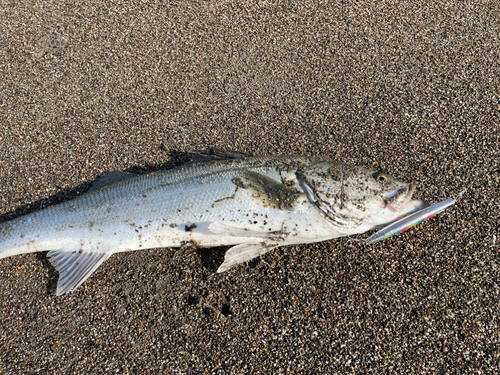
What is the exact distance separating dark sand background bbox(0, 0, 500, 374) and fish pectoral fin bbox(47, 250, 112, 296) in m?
0.15

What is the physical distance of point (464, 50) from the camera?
5.21m

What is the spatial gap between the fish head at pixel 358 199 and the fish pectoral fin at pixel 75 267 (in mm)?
2536

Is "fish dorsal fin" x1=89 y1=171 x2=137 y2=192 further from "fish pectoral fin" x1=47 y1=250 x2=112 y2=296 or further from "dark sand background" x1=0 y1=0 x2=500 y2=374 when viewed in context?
"fish pectoral fin" x1=47 y1=250 x2=112 y2=296

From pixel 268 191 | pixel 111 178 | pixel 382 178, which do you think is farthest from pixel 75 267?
pixel 382 178

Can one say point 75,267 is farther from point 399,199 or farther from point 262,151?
point 399,199

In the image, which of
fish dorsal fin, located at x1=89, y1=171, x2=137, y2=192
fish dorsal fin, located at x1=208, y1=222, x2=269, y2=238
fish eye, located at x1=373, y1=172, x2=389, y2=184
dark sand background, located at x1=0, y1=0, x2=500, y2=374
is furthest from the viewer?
fish dorsal fin, located at x1=89, y1=171, x2=137, y2=192

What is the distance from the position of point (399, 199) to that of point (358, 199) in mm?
447

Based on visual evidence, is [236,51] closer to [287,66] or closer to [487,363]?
[287,66]

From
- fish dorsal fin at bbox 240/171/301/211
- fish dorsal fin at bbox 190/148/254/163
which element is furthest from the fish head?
fish dorsal fin at bbox 190/148/254/163

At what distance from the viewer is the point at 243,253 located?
375 centimetres

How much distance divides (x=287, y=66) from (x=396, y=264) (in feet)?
10.9

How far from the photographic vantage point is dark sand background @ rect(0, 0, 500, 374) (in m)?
3.53

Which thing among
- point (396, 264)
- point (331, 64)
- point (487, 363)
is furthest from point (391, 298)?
point (331, 64)

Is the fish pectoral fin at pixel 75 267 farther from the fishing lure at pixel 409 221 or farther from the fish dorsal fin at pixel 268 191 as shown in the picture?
the fishing lure at pixel 409 221
